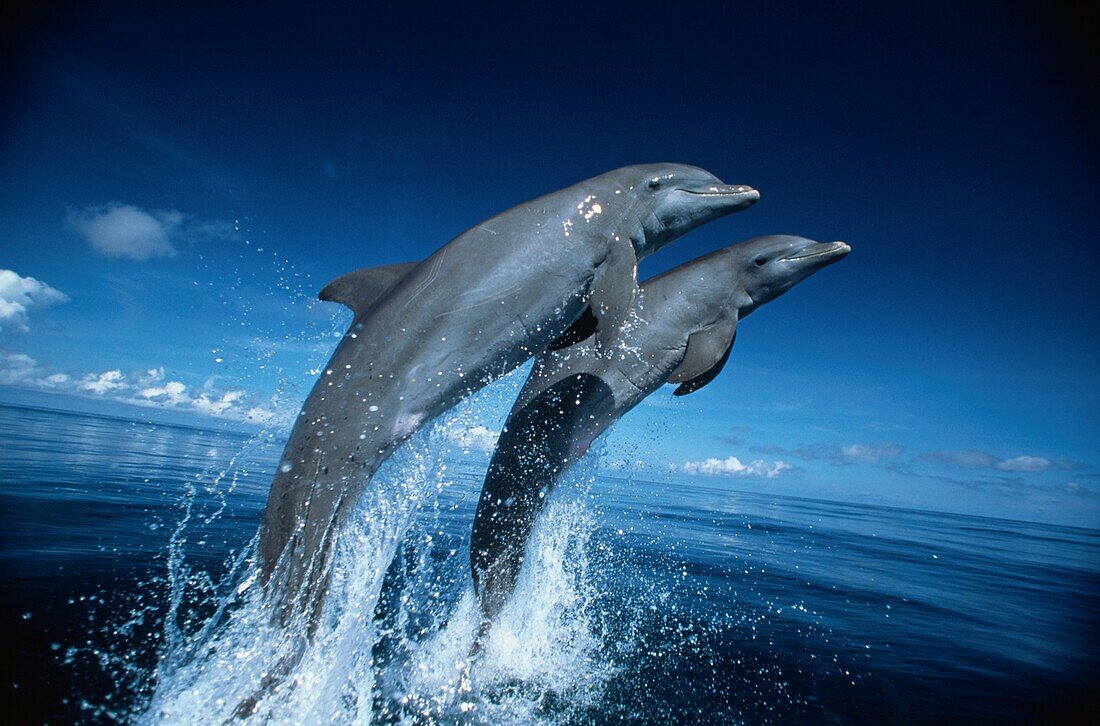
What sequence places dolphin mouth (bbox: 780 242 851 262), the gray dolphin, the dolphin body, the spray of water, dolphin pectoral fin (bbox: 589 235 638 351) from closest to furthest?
the spray of water
the gray dolphin
dolphin pectoral fin (bbox: 589 235 638 351)
the dolphin body
dolphin mouth (bbox: 780 242 851 262)

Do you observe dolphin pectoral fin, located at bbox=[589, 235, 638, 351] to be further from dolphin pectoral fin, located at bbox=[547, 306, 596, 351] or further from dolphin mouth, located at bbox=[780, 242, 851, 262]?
dolphin mouth, located at bbox=[780, 242, 851, 262]

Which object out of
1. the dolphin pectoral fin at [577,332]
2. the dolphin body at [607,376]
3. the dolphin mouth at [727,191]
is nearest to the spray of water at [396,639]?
the dolphin body at [607,376]

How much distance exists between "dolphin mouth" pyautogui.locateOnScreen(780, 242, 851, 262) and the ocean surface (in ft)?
10.6

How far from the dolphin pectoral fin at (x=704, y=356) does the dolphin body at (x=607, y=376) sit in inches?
0.4

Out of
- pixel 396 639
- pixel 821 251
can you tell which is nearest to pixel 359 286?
pixel 396 639

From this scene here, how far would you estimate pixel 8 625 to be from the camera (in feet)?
12.3

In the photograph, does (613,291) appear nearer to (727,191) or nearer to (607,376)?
(607,376)

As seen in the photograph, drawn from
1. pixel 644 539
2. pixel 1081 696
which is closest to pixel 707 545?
→ pixel 644 539

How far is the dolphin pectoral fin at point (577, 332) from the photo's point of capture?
468 centimetres

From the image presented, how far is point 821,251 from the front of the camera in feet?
19.6

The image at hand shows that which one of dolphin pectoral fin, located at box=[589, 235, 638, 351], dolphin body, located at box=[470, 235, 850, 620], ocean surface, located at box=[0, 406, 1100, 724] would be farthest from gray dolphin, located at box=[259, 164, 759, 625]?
dolphin body, located at box=[470, 235, 850, 620]

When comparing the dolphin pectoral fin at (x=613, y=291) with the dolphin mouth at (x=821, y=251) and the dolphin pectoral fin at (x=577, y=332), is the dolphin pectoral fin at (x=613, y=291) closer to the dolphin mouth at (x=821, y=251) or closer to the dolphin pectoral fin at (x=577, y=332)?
the dolphin pectoral fin at (x=577, y=332)

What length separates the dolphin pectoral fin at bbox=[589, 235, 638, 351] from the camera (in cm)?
442

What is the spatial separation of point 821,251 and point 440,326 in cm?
431
